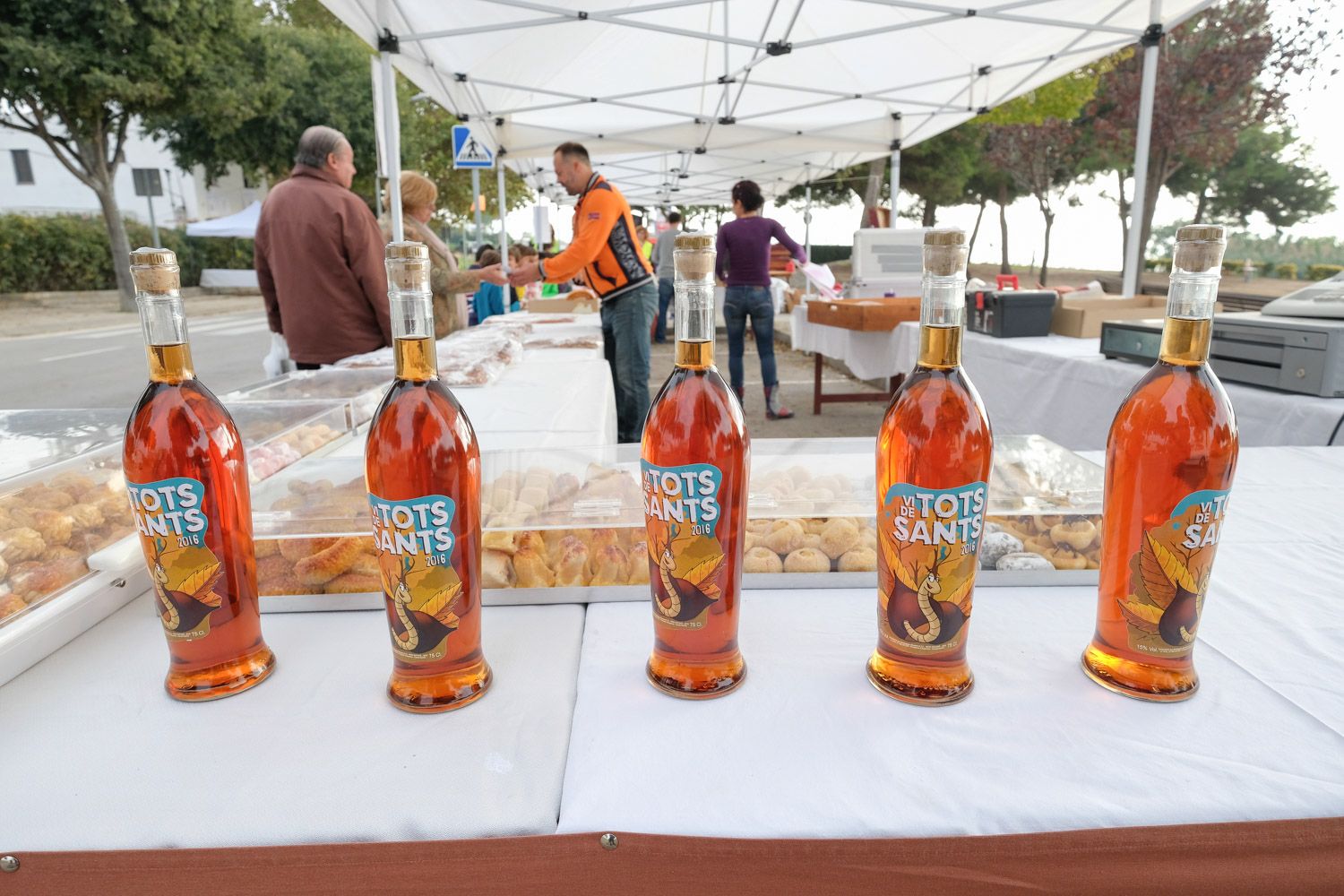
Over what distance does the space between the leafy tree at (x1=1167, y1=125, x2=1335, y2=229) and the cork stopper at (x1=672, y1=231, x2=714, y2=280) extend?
24.0m

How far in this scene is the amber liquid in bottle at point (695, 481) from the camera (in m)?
0.62

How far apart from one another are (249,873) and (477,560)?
0.26 meters

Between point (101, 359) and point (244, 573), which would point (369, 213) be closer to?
point (244, 573)

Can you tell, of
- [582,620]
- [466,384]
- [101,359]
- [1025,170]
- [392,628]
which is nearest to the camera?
[392,628]

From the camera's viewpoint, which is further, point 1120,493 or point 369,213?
point 369,213

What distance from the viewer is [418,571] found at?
0.63m

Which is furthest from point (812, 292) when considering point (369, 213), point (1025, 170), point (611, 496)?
point (1025, 170)

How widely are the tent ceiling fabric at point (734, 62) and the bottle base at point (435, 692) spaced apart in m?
3.57

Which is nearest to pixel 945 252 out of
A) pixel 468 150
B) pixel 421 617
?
pixel 421 617

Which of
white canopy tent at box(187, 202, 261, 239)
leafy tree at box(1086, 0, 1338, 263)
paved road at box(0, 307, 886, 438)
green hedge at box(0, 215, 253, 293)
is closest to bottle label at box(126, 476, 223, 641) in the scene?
paved road at box(0, 307, 886, 438)

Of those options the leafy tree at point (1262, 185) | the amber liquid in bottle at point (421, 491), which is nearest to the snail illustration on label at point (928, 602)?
the amber liquid in bottle at point (421, 491)

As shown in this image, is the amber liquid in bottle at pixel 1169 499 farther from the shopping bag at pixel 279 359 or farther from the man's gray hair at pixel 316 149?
the shopping bag at pixel 279 359

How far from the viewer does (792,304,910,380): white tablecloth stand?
4.80 metres

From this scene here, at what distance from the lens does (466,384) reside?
2527 mm
